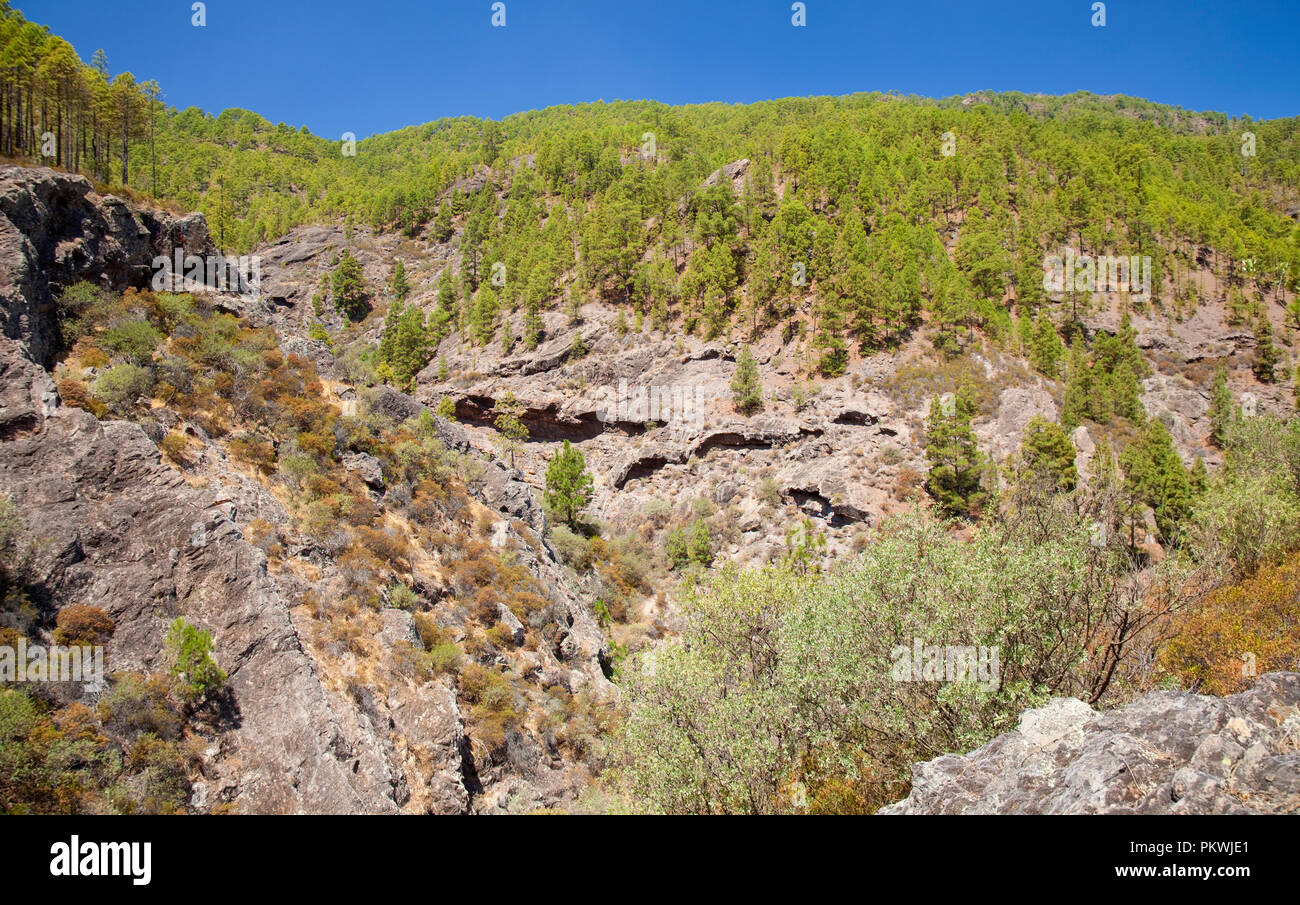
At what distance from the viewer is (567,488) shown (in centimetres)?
5059

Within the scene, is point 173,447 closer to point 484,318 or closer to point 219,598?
point 219,598

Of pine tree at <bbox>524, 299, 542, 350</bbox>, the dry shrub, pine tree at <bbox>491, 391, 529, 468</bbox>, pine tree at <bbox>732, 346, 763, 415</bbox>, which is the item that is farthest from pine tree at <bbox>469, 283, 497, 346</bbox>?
the dry shrub

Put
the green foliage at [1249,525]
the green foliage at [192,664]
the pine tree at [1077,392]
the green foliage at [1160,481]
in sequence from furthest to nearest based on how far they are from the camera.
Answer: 1. the pine tree at [1077,392]
2. the green foliage at [1160,481]
3. the green foliage at [1249,525]
4. the green foliage at [192,664]

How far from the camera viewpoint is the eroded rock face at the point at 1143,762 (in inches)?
262

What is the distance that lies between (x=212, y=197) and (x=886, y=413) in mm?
108086

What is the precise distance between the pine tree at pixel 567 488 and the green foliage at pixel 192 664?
34198 mm

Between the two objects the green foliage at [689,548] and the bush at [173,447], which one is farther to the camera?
the green foliage at [689,548]

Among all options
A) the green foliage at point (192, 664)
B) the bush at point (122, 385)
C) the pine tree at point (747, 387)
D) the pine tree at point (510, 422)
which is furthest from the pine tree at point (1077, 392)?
the bush at point (122, 385)

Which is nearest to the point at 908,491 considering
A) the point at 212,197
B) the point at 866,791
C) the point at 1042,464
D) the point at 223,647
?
the point at 1042,464

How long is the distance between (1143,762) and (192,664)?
19.3 metres

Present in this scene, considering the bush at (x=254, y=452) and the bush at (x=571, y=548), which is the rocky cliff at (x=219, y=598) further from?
the bush at (x=571, y=548)
